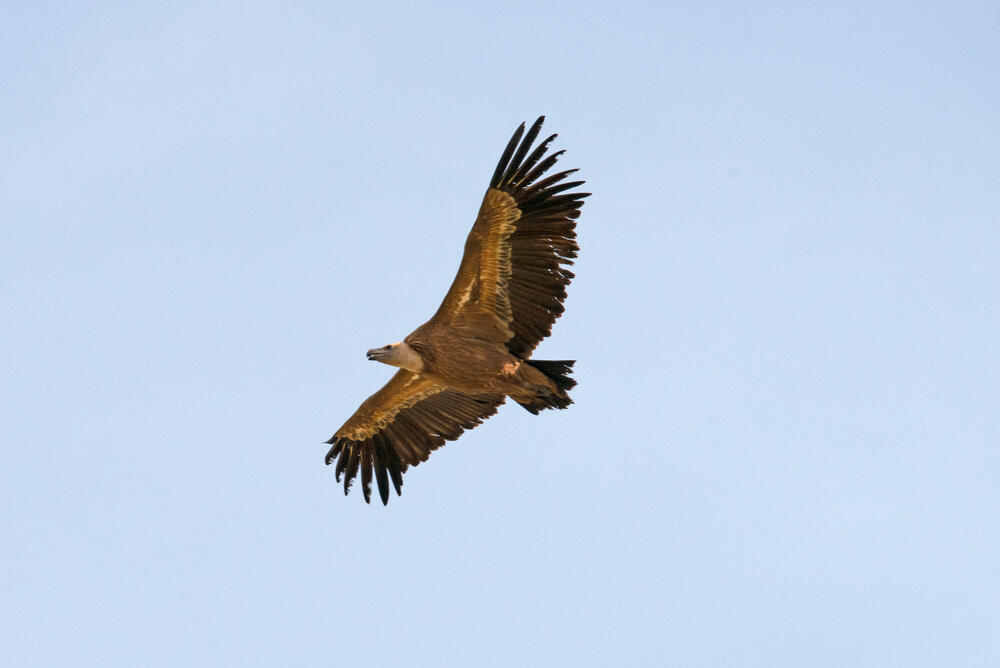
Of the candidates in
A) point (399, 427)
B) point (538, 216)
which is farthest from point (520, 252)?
point (399, 427)

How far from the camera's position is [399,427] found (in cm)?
2130

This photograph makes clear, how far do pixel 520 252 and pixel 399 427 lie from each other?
4.00 meters

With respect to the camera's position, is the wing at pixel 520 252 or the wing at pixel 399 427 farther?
Result: the wing at pixel 399 427

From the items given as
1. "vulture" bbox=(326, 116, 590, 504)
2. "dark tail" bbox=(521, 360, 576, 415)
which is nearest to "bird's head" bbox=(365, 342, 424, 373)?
"vulture" bbox=(326, 116, 590, 504)

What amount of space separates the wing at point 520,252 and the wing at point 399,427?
1.85 meters

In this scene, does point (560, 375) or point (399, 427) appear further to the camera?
point (399, 427)

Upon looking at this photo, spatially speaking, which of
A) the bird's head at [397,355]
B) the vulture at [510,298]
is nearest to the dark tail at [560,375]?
the vulture at [510,298]

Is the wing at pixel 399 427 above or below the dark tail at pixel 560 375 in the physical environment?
above

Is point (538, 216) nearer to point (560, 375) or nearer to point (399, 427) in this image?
point (560, 375)

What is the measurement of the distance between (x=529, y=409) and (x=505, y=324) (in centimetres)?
130

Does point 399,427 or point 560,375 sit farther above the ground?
point 399,427

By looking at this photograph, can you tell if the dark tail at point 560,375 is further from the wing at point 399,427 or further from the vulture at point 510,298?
the wing at point 399,427

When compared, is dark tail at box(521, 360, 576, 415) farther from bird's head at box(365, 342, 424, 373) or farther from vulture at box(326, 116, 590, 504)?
bird's head at box(365, 342, 424, 373)

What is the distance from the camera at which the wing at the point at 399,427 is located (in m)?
20.9
